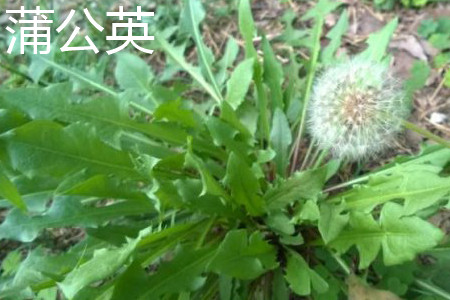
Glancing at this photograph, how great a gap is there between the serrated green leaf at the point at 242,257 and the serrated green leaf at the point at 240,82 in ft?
1.58

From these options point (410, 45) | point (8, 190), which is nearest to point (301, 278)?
point (8, 190)

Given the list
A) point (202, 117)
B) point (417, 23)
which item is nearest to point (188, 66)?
point (202, 117)

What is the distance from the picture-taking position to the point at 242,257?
1.58 metres

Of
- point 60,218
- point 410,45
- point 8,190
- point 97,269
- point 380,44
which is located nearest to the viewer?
point 97,269

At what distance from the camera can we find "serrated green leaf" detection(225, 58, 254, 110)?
1.86 meters

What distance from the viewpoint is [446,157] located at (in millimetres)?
1762

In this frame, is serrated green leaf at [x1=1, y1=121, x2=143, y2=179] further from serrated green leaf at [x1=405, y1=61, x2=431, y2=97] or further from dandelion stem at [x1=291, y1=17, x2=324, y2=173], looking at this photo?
serrated green leaf at [x1=405, y1=61, x2=431, y2=97]

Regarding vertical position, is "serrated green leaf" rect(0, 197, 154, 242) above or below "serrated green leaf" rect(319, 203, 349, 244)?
below

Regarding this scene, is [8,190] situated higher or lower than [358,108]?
lower

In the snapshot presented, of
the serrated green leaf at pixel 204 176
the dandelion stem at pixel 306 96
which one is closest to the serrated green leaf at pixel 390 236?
the serrated green leaf at pixel 204 176

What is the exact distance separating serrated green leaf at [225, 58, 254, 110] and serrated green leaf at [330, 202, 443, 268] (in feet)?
1.77

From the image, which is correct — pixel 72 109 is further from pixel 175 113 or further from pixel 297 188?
pixel 297 188

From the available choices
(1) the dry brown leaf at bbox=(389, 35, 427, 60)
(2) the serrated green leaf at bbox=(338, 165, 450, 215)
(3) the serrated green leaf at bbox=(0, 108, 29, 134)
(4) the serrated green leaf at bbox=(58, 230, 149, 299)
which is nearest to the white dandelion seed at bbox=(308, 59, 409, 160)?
(2) the serrated green leaf at bbox=(338, 165, 450, 215)

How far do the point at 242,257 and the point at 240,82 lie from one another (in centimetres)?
58
